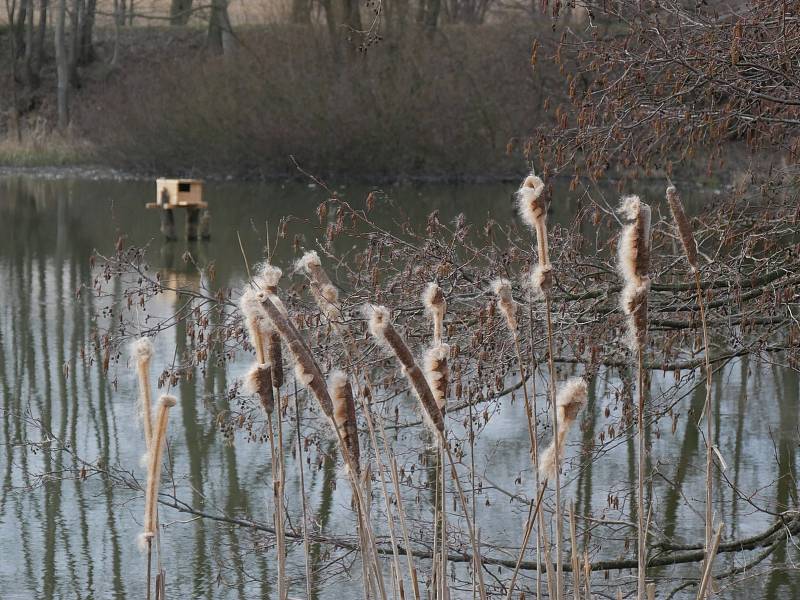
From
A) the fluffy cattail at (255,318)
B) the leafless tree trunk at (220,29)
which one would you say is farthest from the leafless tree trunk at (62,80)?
the fluffy cattail at (255,318)

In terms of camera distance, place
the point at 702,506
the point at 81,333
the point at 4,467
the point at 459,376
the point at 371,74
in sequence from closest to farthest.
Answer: the point at 459,376 < the point at 702,506 < the point at 4,467 < the point at 81,333 < the point at 371,74

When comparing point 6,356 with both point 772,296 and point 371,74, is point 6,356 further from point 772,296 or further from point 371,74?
point 371,74

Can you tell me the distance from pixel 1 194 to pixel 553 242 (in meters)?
20.6

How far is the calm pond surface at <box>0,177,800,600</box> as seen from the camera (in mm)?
5109

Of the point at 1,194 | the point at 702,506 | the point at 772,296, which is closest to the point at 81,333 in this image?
the point at 702,506

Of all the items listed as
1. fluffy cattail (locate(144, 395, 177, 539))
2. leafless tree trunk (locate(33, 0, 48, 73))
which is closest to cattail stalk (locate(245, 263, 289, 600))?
fluffy cattail (locate(144, 395, 177, 539))

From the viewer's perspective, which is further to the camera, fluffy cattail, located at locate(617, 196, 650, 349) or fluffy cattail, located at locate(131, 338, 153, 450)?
fluffy cattail, located at locate(617, 196, 650, 349)

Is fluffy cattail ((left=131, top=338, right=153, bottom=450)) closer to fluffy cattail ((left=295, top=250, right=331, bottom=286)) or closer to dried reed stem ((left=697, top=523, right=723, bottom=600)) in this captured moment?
fluffy cattail ((left=295, top=250, right=331, bottom=286))

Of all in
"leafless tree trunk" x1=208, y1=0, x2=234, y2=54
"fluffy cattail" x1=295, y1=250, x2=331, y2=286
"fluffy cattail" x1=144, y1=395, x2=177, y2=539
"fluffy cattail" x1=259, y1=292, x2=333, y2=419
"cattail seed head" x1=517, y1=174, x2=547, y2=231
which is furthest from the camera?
"leafless tree trunk" x1=208, y1=0, x2=234, y2=54

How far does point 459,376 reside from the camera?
4.66 meters

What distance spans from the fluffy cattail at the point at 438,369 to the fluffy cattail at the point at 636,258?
1.05ft

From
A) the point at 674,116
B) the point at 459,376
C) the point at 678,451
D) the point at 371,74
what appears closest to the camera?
the point at 459,376

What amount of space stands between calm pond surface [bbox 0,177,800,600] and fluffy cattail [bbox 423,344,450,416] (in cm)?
125

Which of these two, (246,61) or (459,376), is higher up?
(246,61)
